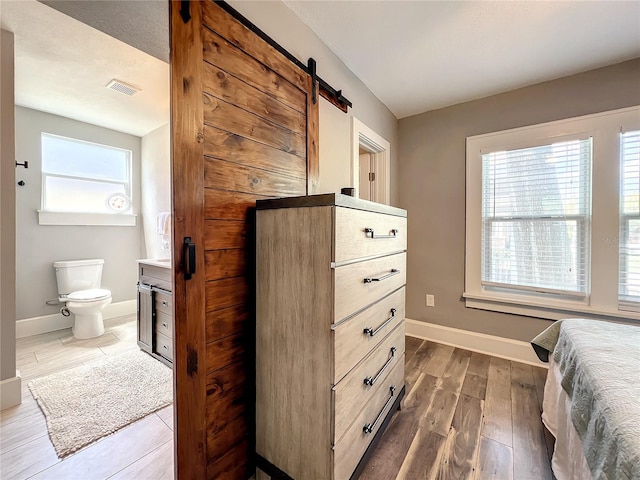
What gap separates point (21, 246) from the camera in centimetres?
240

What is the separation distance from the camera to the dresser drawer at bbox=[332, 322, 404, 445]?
0.96m

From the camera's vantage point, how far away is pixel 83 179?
2600mm

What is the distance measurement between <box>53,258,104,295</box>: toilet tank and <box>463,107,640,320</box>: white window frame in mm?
3937

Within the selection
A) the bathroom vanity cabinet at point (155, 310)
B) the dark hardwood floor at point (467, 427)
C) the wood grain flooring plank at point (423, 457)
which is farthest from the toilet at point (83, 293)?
the wood grain flooring plank at point (423, 457)

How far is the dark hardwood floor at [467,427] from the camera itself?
47.4 inches

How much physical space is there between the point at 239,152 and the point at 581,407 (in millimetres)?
1638

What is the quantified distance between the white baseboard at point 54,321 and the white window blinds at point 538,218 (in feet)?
12.1

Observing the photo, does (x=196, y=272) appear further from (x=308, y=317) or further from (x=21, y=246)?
(x=21, y=246)

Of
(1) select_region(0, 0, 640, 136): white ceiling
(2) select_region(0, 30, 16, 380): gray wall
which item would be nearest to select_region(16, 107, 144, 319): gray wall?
(1) select_region(0, 0, 640, 136): white ceiling

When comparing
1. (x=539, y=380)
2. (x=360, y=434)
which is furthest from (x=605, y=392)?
(x=539, y=380)

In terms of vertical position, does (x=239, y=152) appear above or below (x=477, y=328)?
above

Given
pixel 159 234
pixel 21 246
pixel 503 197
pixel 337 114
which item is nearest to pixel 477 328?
pixel 503 197

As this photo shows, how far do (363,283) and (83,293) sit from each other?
281cm

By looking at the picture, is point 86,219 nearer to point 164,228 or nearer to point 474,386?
point 164,228
